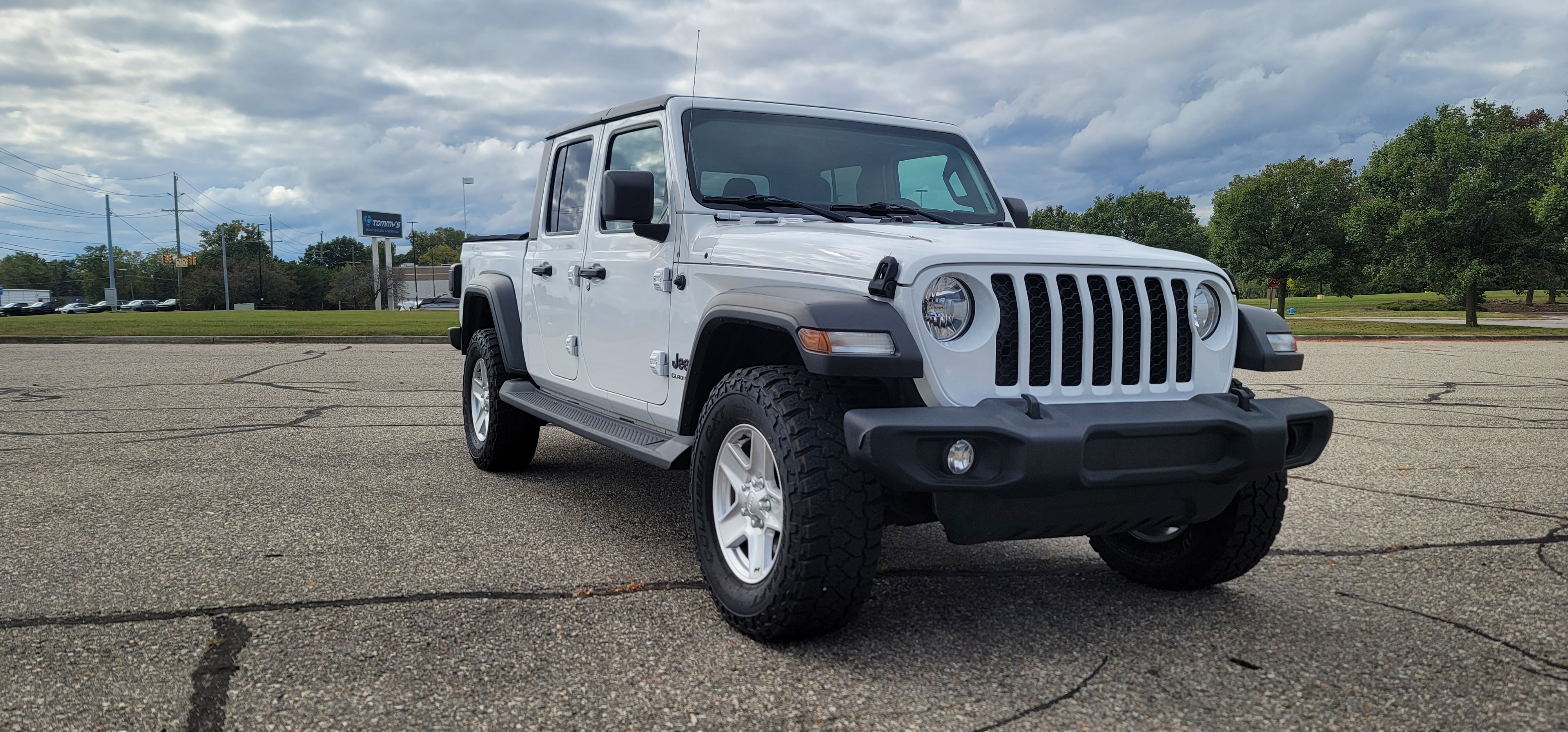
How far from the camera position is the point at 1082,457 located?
9.18ft

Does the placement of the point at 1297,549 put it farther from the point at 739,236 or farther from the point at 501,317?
the point at 501,317

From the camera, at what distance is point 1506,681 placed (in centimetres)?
298

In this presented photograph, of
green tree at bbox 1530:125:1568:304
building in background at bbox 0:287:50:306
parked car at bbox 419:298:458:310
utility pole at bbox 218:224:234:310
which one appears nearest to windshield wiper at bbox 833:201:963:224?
green tree at bbox 1530:125:1568:304

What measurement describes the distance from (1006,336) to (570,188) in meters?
3.19

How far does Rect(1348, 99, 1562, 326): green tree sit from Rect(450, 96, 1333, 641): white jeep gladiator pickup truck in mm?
31062

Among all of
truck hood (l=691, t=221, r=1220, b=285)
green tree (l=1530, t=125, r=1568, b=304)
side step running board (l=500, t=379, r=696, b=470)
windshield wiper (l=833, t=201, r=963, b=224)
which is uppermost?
green tree (l=1530, t=125, r=1568, b=304)

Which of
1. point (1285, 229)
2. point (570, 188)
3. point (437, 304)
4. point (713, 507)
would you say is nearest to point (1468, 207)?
point (1285, 229)

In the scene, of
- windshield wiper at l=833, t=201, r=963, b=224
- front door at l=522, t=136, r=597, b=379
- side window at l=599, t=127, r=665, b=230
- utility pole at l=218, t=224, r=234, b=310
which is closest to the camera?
windshield wiper at l=833, t=201, r=963, b=224

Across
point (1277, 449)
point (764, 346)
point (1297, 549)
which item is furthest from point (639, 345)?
point (1297, 549)

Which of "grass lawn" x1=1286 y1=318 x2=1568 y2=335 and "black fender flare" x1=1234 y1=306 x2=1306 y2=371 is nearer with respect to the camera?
"black fender flare" x1=1234 y1=306 x2=1306 y2=371

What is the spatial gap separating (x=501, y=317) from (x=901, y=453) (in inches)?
144

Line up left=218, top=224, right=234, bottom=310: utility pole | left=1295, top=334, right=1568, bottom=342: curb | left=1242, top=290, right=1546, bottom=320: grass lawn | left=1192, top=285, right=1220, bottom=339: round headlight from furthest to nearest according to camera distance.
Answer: left=218, top=224, right=234, bottom=310: utility pole
left=1242, top=290, right=1546, bottom=320: grass lawn
left=1295, top=334, right=1568, bottom=342: curb
left=1192, top=285, right=1220, bottom=339: round headlight

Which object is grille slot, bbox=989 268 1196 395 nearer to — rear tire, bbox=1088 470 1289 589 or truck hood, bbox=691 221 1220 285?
truck hood, bbox=691 221 1220 285

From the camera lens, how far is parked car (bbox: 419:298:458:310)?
246ft
